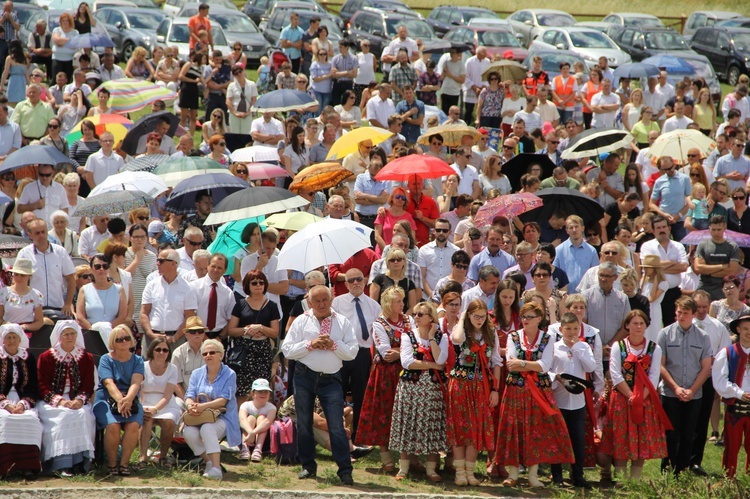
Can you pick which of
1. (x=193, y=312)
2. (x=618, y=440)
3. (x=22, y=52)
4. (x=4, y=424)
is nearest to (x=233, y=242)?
(x=193, y=312)

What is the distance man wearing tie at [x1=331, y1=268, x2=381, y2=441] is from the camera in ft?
35.0

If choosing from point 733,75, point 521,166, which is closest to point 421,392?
point 521,166

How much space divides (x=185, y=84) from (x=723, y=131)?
9.51m

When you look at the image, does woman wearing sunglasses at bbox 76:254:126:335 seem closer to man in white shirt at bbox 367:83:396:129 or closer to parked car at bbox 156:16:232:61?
man in white shirt at bbox 367:83:396:129

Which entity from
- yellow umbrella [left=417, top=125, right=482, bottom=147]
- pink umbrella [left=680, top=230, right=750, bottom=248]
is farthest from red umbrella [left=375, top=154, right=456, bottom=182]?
pink umbrella [left=680, top=230, right=750, bottom=248]

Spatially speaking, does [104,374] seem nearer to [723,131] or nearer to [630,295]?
[630,295]

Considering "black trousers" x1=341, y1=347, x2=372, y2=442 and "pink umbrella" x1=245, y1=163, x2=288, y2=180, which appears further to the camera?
"pink umbrella" x1=245, y1=163, x2=288, y2=180

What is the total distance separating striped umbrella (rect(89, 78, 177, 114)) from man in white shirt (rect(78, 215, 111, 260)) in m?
5.45

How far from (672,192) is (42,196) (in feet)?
28.2

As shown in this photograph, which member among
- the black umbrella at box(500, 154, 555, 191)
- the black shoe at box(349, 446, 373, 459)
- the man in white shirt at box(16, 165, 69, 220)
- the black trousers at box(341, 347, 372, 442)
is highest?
the black umbrella at box(500, 154, 555, 191)

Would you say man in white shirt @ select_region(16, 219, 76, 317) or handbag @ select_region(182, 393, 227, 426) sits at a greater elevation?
man in white shirt @ select_region(16, 219, 76, 317)

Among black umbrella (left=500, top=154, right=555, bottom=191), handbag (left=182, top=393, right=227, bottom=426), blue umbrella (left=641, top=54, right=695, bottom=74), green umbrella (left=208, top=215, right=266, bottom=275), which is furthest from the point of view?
blue umbrella (left=641, top=54, right=695, bottom=74)

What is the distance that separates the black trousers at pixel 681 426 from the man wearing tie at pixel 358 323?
2.90 meters

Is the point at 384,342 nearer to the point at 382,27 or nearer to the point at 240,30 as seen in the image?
the point at 240,30
